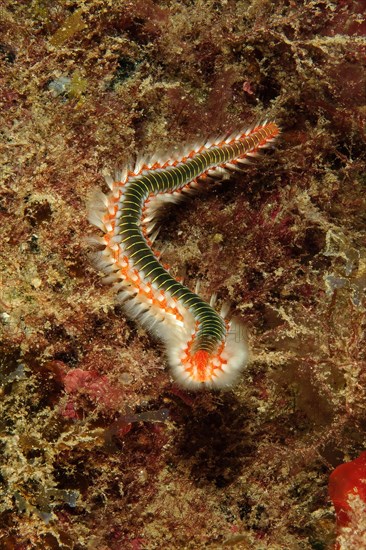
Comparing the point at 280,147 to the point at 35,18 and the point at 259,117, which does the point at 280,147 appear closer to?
the point at 259,117

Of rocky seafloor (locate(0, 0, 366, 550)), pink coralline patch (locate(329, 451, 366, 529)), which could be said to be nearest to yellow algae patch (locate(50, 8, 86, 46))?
rocky seafloor (locate(0, 0, 366, 550))

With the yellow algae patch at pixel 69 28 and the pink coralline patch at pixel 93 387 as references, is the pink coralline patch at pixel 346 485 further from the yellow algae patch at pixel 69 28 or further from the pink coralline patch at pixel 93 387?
the yellow algae patch at pixel 69 28

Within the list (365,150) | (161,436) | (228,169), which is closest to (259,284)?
(228,169)

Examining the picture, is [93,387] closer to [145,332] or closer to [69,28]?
[145,332]

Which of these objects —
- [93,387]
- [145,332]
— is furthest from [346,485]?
[93,387]

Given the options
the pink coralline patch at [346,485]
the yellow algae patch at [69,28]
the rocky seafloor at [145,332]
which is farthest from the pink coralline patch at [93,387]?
the yellow algae patch at [69,28]
